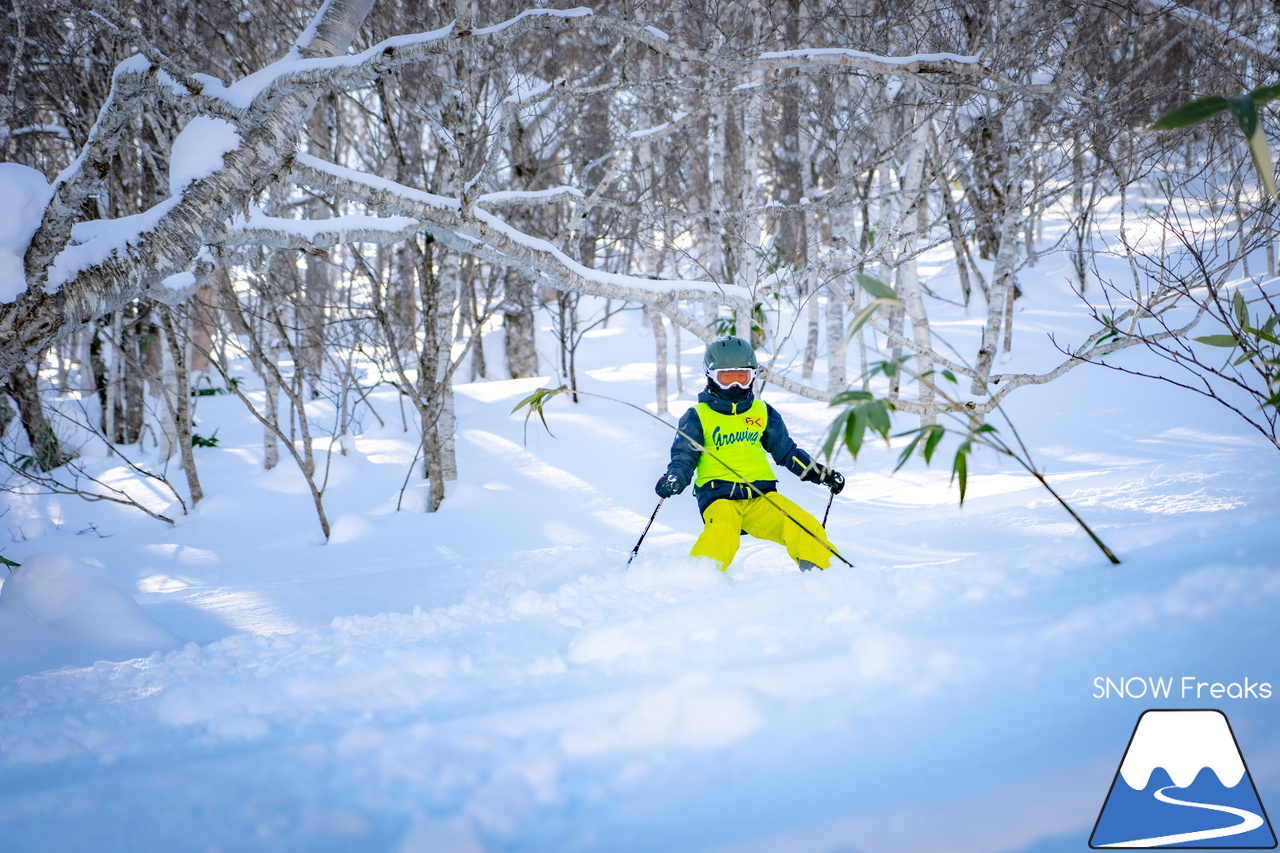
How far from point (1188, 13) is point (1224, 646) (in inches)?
154

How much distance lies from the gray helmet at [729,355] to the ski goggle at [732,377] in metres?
0.02

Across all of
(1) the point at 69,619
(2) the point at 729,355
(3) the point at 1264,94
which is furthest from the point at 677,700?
(1) the point at 69,619

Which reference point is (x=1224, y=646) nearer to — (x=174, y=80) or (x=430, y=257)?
(x=174, y=80)

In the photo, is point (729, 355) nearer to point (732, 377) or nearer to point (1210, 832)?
point (732, 377)

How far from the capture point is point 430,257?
5.62 meters

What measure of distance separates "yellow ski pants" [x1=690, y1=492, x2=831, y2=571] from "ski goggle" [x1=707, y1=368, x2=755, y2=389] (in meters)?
0.51

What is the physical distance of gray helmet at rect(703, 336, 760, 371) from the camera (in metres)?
3.19

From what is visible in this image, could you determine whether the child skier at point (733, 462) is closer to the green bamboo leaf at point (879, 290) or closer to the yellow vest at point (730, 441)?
the yellow vest at point (730, 441)

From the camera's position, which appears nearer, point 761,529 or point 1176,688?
point 1176,688

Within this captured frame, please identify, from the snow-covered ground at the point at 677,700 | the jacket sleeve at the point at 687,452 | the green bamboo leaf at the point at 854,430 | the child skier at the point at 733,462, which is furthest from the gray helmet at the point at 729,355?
the green bamboo leaf at the point at 854,430

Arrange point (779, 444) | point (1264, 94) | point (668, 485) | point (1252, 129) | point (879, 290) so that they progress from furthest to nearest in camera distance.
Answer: point (779, 444) < point (668, 485) < point (879, 290) < point (1264, 94) < point (1252, 129)

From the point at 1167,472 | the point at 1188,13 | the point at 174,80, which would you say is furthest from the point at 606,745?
the point at 1188,13

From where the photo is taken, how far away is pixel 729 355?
3.19 meters

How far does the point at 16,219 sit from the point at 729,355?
263 centimetres
